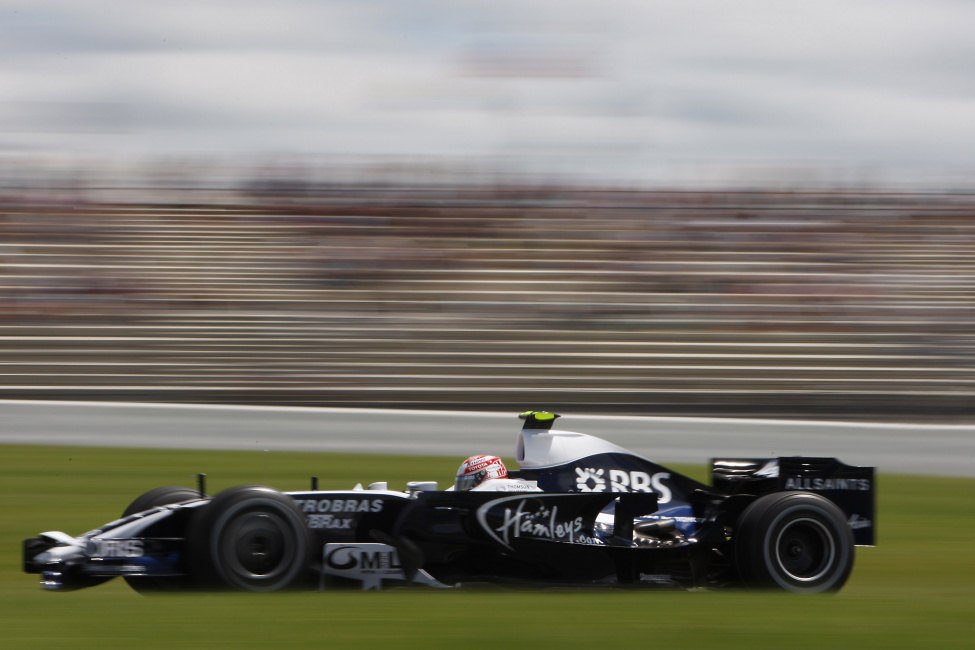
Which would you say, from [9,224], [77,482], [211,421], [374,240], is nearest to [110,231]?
[9,224]

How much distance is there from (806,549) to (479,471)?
155cm

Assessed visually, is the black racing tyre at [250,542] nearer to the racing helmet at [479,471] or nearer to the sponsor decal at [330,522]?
the sponsor decal at [330,522]

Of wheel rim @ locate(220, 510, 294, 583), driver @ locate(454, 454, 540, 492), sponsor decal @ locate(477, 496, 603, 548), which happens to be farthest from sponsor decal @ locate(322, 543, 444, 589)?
driver @ locate(454, 454, 540, 492)

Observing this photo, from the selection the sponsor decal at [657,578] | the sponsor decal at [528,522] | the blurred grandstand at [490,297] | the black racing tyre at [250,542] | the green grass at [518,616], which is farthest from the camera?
the blurred grandstand at [490,297]

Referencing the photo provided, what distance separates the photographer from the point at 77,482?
28.9 feet

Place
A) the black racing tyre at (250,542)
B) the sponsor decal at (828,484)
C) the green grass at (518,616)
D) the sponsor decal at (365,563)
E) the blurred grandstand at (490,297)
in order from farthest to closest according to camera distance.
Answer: the blurred grandstand at (490,297)
the sponsor decal at (828,484)
the sponsor decal at (365,563)
the black racing tyre at (250,542)
the green grass at (518,616)

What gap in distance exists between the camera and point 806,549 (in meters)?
Result: 5.46

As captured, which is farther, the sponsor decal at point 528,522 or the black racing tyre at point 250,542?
the sponsor decal at point 528,522

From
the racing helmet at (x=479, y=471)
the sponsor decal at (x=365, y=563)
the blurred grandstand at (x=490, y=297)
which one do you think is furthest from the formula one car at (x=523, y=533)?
the blurred grandstand at (x=490, y=297)

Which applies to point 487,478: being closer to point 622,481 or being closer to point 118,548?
point 622,481

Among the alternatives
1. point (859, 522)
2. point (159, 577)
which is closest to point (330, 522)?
point (159, 577)

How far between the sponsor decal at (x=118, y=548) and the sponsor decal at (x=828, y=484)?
2.96 meters

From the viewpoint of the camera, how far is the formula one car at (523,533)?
4973 mm

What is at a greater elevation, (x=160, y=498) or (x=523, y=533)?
(x=160, y=498)
